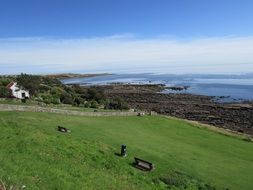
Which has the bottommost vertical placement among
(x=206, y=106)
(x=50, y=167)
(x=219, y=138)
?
(x=206, y=106)

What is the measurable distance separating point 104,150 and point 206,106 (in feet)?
242

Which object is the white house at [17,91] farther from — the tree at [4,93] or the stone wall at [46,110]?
the stone wall at [46,110]

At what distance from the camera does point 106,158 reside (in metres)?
23.8

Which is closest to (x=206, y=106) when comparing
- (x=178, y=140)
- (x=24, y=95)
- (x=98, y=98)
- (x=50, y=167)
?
(x=98, y=98)

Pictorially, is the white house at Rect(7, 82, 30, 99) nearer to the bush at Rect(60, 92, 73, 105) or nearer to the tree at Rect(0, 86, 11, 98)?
the tree at Rect(0, 86, 11, 98)

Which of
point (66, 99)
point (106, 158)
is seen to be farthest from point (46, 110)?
point (66, 99)

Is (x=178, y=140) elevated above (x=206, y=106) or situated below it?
above

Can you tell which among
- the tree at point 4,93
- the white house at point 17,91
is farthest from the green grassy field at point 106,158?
the white house at point 17,91

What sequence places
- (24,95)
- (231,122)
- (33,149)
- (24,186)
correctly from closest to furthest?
(24,186), (33,149), (24,95), (231,122)

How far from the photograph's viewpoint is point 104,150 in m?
25.2

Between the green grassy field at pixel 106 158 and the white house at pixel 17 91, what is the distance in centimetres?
2590

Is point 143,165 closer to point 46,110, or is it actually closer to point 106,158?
point 106,158

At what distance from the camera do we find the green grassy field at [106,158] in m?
18.0

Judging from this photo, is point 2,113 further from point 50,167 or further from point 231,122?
point 231,122
